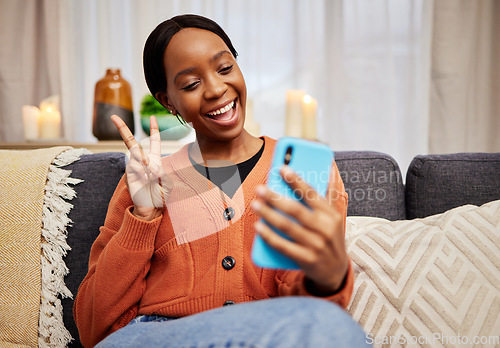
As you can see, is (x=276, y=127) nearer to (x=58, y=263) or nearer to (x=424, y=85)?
(x=424, y=85)

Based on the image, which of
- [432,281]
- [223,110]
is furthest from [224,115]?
[432,281]

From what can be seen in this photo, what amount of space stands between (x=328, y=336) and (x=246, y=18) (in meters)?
1.81

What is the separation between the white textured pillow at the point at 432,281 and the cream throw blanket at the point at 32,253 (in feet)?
2.43

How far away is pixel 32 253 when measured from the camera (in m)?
1.08

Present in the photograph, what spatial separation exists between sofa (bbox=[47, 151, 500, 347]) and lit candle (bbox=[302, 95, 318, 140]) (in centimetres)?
52

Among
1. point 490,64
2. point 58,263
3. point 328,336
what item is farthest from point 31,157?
point 490,64

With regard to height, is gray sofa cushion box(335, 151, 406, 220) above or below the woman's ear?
below

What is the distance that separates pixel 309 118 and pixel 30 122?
121 cm

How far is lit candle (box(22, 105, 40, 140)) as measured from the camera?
1814 millimetres

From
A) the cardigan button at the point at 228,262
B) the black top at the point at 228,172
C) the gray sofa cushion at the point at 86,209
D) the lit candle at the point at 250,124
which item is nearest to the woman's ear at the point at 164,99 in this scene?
the black top at the point at 228,172

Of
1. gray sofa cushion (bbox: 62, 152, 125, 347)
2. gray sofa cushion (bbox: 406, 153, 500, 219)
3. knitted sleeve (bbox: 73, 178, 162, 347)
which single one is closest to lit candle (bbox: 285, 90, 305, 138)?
gray sofa cushion (bbox: 406, 153, 500, 219)

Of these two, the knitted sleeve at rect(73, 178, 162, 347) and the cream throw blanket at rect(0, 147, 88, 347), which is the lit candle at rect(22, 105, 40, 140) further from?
the knitted sleeve at rect(73, 178, 162, 347)

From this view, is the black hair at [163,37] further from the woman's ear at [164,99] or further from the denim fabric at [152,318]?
the denim fabric at [152,318]

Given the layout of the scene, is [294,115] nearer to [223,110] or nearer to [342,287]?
[223,110]
